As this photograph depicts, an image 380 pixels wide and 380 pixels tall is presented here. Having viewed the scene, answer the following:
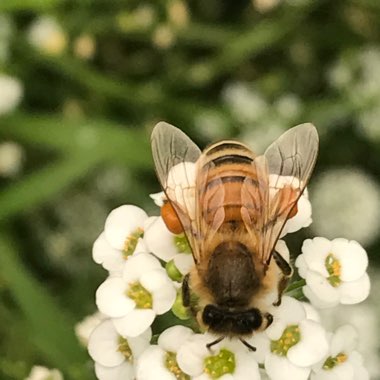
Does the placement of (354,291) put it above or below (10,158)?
below

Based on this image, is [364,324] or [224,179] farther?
[364,324]

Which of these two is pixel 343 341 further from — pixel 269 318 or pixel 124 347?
pixel 124 347

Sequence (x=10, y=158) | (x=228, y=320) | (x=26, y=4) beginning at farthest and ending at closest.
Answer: (x=10, y=158) → (x=26, y=4) → (x=228, y=320)

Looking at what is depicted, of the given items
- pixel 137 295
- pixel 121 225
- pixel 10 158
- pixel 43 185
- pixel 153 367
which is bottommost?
pixel 153 367

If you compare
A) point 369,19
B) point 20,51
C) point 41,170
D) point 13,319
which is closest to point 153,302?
point 13,319

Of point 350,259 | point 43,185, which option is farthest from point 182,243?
point 43,185

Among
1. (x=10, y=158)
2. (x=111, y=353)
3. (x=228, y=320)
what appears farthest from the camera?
(x=10, y=158)
